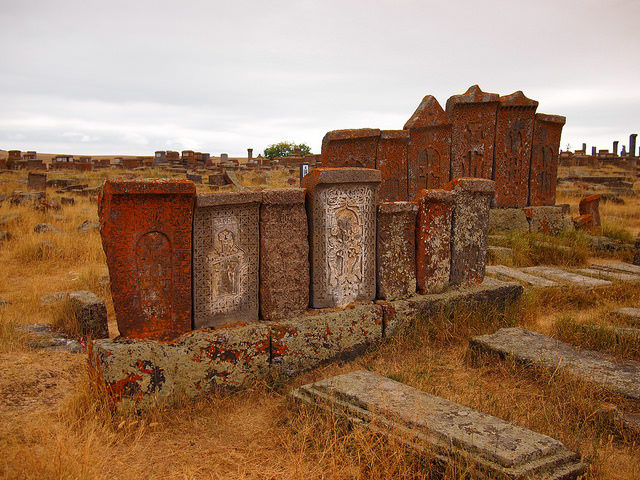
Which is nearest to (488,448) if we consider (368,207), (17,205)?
Result: (368,207)

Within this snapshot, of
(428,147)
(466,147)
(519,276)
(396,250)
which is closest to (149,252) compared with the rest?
(396,250)

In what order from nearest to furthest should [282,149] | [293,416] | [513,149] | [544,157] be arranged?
[293,416]
[513,149]
[544,157]
[282,149]

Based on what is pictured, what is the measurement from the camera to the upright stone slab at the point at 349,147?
24.9 ft

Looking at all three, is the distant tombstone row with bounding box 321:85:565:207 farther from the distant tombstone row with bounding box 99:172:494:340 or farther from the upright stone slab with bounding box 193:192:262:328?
the upright stone slab with bounding box 193:192:262:328

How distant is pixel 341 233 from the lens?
168 inches

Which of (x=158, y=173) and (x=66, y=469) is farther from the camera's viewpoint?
(x=158, y=173)

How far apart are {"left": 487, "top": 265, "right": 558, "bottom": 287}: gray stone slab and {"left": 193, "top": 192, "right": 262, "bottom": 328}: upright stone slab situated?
360 cm

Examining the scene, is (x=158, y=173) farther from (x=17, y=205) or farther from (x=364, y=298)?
(x=364, y=298)

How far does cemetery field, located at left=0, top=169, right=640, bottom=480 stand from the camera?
2.69m

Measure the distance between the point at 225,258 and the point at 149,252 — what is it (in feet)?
1.79

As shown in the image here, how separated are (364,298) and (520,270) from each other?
3.36 metres

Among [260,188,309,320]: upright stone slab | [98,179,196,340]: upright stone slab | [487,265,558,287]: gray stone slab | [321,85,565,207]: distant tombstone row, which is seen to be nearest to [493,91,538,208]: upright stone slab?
[321,85,565,207]: distant tombstone row

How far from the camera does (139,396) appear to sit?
3.34 meters

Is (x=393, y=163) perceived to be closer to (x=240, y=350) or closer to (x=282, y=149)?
(x=240, y=350)
